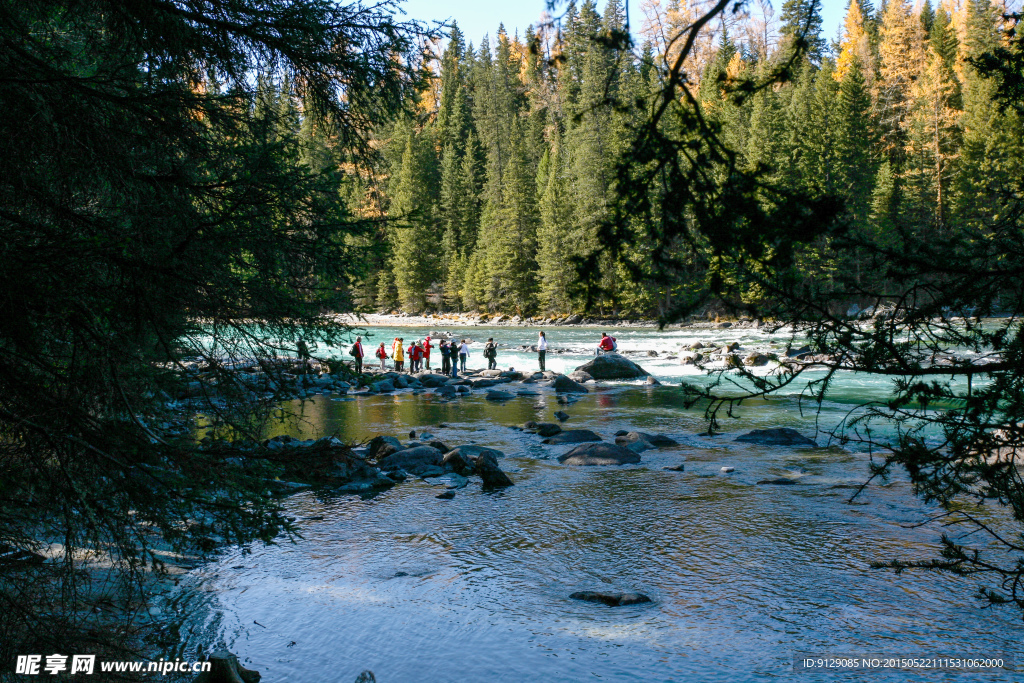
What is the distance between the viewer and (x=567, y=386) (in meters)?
24.2

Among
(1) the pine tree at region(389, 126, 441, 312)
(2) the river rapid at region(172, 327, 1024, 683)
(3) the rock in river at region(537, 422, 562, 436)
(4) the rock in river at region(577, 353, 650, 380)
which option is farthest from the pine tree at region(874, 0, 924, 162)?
(2) the river rapid at region(172, 327, 1024, 683)

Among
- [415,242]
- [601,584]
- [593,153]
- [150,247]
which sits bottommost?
[601,584]

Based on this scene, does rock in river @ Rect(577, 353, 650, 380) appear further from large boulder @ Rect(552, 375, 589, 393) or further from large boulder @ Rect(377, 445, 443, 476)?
large boulder @ Rect(377, 445, 443, 476)

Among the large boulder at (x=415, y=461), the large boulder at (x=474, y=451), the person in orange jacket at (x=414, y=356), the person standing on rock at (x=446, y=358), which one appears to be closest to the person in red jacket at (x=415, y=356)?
the person in orange jacket at (x=414, y=356)

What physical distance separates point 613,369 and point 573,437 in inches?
453

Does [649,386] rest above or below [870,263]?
below

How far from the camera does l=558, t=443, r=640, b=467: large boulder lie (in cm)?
1345

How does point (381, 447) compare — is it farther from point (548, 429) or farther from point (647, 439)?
point (647, 439)

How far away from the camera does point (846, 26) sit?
82875 mm

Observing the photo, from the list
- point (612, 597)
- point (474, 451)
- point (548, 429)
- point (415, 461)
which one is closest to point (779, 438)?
point (548, 429)

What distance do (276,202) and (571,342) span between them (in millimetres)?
34547

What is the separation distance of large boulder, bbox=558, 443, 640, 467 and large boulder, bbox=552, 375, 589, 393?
32.1ft

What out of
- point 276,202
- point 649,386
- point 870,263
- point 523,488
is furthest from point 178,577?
point 649,386

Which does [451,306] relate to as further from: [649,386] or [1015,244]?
[1015,244]
